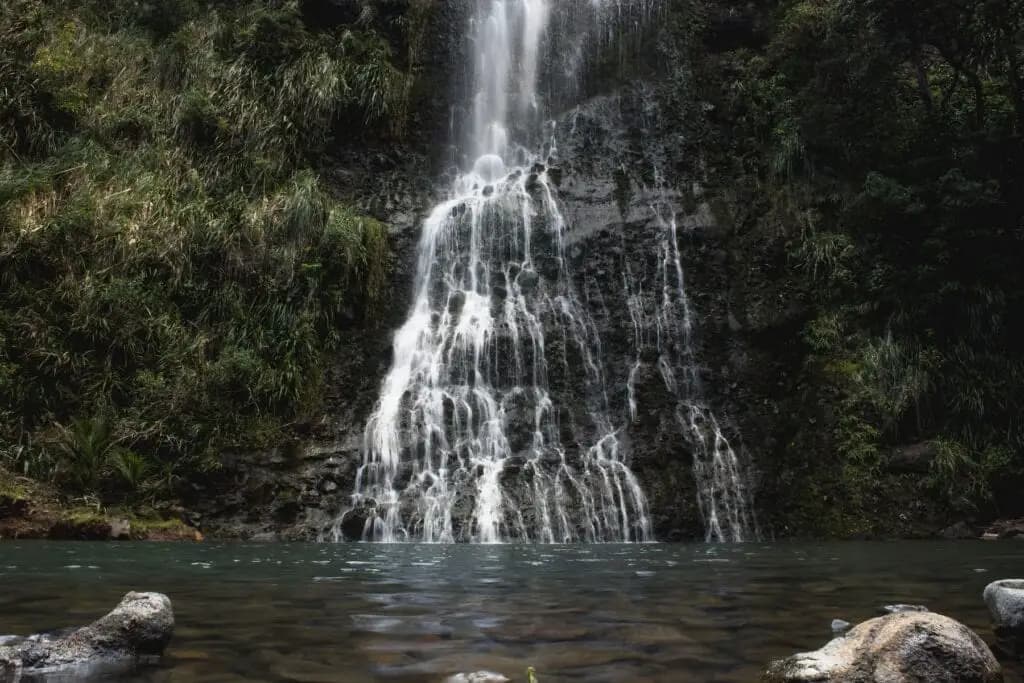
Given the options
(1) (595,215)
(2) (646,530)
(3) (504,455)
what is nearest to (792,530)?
(2) (646,530)

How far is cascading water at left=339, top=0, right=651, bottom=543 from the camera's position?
9.80m

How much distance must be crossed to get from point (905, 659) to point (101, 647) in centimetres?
274

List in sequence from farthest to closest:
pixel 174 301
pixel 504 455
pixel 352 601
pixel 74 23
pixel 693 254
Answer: pixel 74 23 → pixel 693 254 → pixel 174 301 → pixel 504 455 → pixel 352 601

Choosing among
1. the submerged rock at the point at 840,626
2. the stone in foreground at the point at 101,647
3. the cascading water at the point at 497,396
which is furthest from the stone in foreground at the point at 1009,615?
the cascading water at the point at 497,396

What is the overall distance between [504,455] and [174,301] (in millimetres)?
5474

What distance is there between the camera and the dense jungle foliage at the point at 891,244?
10.5 metres

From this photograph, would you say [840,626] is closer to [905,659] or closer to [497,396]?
[905,659]

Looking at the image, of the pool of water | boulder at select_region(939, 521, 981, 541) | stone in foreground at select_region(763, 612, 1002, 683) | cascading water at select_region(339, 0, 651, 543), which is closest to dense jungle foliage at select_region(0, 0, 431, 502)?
cascading water at select_region(339, 0, 651, 543)

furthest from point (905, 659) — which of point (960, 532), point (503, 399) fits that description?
point (503, 399)

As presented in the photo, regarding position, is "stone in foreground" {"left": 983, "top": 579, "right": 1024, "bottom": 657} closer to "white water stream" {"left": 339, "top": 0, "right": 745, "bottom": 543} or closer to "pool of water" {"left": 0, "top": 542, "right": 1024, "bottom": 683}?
"pool of water" {"left": 0, "top": 542, "right": 1024, "bottom": 683}

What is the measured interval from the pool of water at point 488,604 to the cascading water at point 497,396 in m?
2.16

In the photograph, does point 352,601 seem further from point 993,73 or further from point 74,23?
point 74,23

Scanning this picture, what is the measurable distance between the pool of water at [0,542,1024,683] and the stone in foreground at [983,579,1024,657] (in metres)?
0.09

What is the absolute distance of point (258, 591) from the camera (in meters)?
4.84
